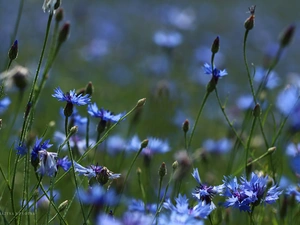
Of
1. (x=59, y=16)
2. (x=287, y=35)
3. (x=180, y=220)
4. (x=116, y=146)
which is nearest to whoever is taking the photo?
(x=180, y=220)

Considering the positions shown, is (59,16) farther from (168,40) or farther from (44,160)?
(168,40)

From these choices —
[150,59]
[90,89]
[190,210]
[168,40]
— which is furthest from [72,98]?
[150,59]

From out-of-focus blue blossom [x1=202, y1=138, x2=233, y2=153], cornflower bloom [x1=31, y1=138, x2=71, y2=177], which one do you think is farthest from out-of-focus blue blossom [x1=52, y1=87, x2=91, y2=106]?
out-of-focus blue blossom [x1=202, y1=138, x2=233, y2=153]

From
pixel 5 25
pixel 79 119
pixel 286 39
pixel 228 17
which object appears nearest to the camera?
pixel 79 119

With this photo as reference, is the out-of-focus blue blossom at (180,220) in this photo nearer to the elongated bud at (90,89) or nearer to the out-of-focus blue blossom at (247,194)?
the out-of-focus blue blossom at (247,194)

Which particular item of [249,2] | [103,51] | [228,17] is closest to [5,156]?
[103,51]

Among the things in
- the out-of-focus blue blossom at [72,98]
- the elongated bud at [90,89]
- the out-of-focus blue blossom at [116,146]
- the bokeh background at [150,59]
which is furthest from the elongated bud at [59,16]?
the out-of-focus blue blossom at [116,146]

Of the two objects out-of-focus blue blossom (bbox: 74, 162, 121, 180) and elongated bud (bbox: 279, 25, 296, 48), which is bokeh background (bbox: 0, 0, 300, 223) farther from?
out-of-focus blue blossom (bbox: 74, 162, 121, 180)

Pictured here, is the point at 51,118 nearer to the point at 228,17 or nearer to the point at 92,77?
the point at 92,77
